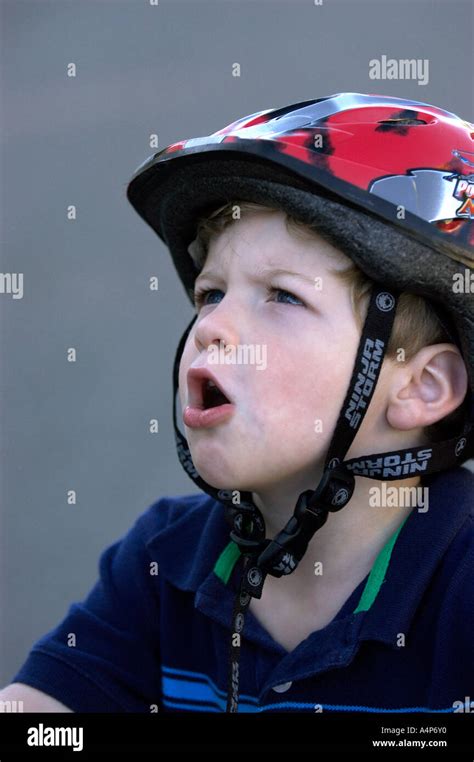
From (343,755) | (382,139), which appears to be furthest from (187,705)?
(382,139)

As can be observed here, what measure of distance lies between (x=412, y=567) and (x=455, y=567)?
74 millimetres

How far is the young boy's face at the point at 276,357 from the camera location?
1.72m

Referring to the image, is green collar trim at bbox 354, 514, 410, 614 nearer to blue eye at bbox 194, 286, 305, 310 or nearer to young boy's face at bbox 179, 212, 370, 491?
young boy's face at bbox 179, 212, 370, 491

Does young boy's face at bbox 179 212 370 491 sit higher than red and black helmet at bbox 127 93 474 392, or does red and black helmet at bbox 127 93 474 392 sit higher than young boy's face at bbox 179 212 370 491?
red and black helmet at bbox 127 93 474 392

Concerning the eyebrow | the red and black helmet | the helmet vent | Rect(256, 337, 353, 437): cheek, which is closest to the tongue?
Rect(256, 337, 353, 437): cheek

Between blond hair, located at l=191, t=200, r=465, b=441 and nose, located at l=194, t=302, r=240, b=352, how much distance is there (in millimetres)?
180

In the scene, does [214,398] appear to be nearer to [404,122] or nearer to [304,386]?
[304,386]

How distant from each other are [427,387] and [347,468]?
215 millimetres

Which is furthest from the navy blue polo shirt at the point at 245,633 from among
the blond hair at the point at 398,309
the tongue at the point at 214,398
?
the tongue at the point at 214,398

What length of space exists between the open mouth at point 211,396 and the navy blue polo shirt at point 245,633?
1.21 ft

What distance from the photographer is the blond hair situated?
1.78 metres

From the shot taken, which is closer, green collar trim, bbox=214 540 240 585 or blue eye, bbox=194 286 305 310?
blue eye, bbox=194 286 305 310

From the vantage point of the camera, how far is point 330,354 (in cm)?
175

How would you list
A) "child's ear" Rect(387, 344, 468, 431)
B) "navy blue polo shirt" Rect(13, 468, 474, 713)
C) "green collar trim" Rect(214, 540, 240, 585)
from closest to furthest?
"navy blue polo shirt" Rect(13, 468, 474, 713)
"child's ear" Rect(387, 344, 468, 431)
"green collar trim" Rect(214, 540, 240, 585)
